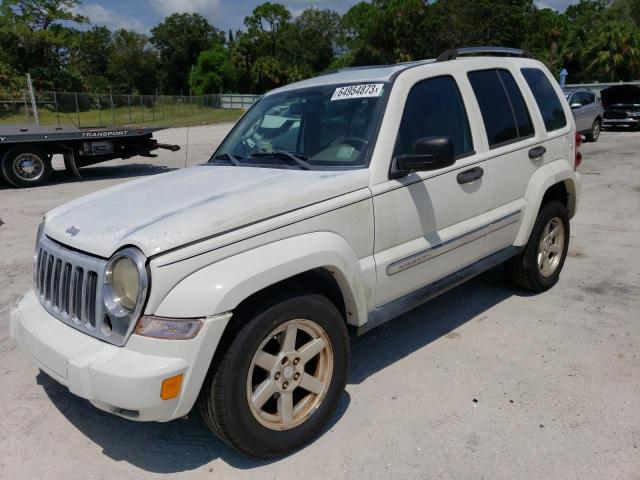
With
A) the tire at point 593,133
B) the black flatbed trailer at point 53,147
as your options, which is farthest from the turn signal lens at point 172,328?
the tire at point 593,133

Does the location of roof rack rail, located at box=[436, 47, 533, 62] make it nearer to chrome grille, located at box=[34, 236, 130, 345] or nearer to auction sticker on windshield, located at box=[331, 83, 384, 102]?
auction sticker on windshield, located at box=[331, 83, 384, 102]

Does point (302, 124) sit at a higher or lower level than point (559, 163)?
higher

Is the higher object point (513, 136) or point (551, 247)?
point (513, 136)

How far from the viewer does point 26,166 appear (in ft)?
39.4

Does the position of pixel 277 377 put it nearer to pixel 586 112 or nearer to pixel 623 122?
pixel 586 112

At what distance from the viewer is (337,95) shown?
12.4 feet

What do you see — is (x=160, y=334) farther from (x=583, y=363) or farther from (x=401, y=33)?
(x=401, y=33)

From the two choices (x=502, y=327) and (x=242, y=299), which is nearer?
(x=242, y=299)

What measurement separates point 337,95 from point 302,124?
0.98 feet

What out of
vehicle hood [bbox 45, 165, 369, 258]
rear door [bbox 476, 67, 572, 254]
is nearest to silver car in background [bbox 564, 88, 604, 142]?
rear door [bbox 476, 67, 572, 254]

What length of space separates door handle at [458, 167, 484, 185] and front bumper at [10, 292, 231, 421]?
1.99 meters

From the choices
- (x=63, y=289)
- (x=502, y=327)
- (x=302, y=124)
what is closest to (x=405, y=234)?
(x=302, y=124)

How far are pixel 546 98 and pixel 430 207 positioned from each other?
6.72 ft

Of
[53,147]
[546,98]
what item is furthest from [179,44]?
[546,98]
